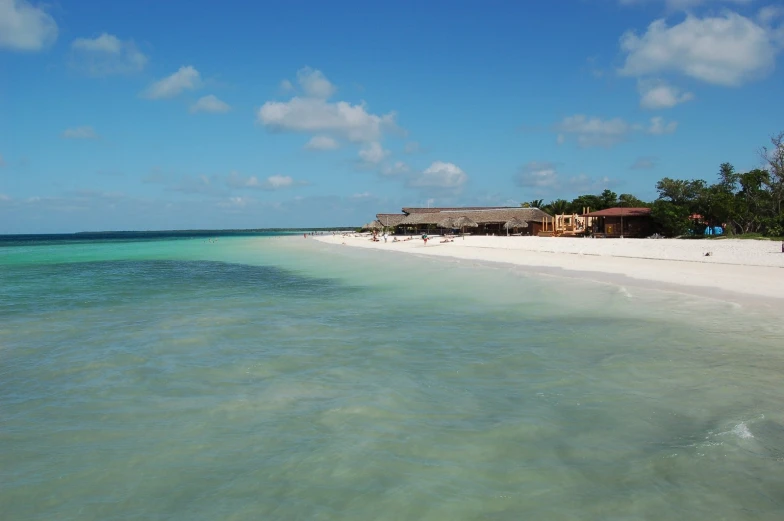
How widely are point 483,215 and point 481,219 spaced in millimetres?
669

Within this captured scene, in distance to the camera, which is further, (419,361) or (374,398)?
(419,361)

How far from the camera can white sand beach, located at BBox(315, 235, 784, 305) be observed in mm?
11305

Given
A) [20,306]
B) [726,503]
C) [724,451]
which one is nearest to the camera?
[726,503]

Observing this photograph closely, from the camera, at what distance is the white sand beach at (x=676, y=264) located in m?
11.3

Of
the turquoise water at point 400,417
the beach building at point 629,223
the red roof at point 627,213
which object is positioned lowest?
the turquoise water at point 400,417

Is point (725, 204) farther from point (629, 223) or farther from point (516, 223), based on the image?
point (516, 223)

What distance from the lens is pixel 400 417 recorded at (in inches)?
177

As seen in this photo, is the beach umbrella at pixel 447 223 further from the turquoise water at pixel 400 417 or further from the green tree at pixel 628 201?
the turquoise water at pixel 400 417

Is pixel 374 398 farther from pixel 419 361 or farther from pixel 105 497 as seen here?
pixel 105 497

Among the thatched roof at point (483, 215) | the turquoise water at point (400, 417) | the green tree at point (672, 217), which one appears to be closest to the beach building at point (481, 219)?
the thatched roof at point (483, 215)

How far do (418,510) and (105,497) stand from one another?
1.97 m

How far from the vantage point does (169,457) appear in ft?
12.5

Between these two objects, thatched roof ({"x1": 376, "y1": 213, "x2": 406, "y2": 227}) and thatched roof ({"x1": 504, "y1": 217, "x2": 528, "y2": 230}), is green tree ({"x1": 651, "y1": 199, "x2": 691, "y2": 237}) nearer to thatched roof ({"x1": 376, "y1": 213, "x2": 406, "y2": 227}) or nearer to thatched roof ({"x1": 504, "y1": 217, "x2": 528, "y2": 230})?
thatched roof ({"x1": 504, "y1": 217, "x2": 528, "y2": 230})

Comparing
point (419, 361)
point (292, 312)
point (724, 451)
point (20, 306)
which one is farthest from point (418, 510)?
point (20, 306)
